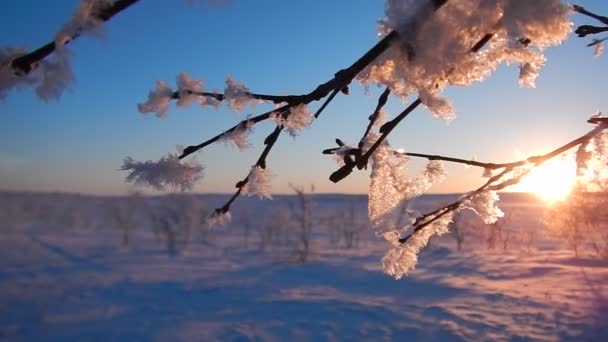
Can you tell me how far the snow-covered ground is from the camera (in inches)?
392

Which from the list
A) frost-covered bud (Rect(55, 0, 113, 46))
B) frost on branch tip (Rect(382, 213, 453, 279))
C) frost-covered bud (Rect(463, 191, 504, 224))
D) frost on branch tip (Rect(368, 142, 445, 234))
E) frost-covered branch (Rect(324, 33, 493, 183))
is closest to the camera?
frost-covered bud (Rect(55, 0, 113, 46))

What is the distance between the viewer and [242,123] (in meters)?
0.89

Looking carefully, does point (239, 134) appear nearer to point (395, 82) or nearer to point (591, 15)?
point (395, 82)

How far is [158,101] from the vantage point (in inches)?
35.7

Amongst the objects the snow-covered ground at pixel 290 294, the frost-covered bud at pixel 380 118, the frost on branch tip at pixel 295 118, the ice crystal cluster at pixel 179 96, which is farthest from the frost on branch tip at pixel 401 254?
the snow-covered ground at pixel 290 294

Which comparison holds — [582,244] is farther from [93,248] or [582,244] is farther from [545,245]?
[93,248]

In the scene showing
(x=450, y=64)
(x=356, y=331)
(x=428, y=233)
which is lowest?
(x=356, y=331)

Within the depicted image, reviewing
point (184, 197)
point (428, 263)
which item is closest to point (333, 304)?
point (428, 263)

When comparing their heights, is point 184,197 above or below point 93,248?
above

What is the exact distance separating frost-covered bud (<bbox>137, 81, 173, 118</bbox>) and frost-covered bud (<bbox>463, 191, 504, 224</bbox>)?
2.83ft

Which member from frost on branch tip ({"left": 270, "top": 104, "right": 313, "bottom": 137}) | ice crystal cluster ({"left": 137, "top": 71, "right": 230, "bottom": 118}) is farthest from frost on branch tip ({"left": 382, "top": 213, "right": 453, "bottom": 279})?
ice crystal cluster ({"left": 137, "top": 71, "right": 230, "bottom": 118})

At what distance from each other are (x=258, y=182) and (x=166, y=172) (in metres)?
0.22

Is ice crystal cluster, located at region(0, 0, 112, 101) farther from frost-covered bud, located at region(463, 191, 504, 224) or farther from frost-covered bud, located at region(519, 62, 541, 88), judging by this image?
frost-covered bud, located at region(463, 191, 504, 224)

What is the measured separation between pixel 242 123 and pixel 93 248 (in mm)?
Answer: 25800
